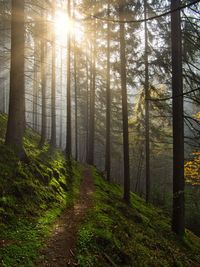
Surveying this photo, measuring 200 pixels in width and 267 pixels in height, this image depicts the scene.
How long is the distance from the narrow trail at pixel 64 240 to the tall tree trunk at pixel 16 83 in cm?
285

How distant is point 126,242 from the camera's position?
828 centimetres

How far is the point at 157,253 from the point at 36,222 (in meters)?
3.91

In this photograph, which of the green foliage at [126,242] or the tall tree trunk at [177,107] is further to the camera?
the tall tree trunk at [177,107]

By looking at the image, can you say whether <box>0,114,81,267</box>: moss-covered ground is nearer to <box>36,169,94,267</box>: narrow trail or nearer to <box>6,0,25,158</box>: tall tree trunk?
<box>36,169,94,267</box>: narrow trail

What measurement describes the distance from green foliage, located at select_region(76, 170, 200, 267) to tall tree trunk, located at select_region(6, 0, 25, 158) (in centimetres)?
383

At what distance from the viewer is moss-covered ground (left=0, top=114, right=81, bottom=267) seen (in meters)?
5.90

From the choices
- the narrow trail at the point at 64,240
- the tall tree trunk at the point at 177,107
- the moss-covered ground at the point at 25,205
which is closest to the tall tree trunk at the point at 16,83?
the moss-covered ground at the point at 25,205

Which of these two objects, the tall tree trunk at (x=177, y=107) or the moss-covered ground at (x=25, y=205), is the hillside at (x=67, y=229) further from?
the tall tree trunk at (x=177, y=107)

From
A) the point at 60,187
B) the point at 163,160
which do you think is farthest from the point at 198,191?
the point at 60,187

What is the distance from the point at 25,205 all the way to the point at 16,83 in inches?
183

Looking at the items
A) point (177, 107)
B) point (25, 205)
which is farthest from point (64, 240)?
point (177, 107)

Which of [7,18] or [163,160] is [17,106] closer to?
[7,18]

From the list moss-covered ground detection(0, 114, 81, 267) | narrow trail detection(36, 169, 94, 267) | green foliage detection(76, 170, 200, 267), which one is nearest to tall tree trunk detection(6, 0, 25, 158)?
moss-covered ground detection(0, 114, 81, 267)

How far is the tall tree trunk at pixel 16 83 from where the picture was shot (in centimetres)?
1030
